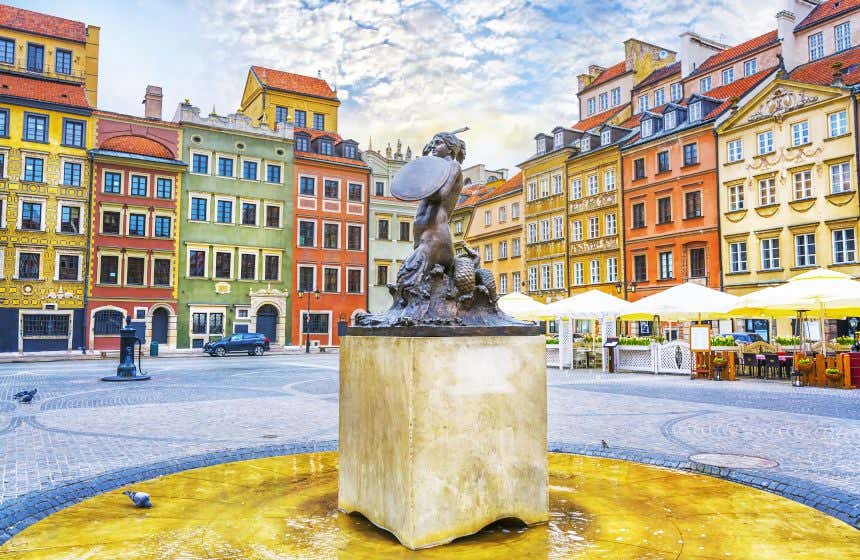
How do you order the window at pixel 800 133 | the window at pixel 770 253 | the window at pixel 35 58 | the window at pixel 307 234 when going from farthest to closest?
the window at pixel 307 234 → the window at pixel 35 58 → the window at pixel 770 253 → the window at pixel 800 133

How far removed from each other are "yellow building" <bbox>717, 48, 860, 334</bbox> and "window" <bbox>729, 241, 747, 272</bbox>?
1.8 inches

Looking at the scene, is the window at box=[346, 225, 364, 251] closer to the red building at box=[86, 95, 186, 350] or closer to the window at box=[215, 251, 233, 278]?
the window at box=[215, 251, 233, 278]

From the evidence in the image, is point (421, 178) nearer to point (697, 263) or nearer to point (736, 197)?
→ point (736, 197)

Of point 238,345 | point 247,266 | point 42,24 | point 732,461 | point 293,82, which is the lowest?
point 732,461

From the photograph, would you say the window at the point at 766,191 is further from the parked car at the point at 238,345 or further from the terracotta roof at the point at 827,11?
the parked car at the point at 238,345

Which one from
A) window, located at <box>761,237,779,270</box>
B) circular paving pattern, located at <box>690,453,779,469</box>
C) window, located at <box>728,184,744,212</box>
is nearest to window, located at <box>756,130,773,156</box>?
window, located at <box>728,184,744,212</box>

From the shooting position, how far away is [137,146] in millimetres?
38969

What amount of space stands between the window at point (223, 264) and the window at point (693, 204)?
2792cm

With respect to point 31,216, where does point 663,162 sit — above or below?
above

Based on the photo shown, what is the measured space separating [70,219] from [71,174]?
8.62 ft

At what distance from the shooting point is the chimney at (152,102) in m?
41.6

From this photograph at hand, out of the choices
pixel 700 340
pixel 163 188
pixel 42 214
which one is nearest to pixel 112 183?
pixel 163 188

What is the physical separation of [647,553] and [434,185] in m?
2.86

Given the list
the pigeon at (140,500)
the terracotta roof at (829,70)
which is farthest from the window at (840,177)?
the pigeon at (140,500)
